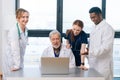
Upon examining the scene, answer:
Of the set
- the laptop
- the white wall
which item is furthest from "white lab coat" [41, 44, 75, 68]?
the white wall

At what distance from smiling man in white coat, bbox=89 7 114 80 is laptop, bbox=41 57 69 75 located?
0.70 metres

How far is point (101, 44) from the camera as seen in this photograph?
3.33 meters

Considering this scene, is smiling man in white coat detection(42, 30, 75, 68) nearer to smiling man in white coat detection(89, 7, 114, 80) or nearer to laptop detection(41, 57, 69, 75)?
smiling man in white coat detection(89, 7, 114, 80)

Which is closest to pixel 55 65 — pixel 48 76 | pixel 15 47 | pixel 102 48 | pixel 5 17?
pixel 48 76

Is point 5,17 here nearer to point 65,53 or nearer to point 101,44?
point 65,53

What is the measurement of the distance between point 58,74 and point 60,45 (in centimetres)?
63

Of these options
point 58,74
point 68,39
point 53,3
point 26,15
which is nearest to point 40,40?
point 53,3

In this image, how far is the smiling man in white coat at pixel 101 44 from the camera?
10.7 ft

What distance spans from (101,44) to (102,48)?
0.39 ft

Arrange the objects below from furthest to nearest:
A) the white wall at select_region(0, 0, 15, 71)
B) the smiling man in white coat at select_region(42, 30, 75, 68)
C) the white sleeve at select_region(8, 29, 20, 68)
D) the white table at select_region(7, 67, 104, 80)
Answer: the white wall at select_region(0, 0, 15, 71) < the smiling man in white coat at select_region(42, 30, 75, 68) < the white sleeve at select_region(8, 29, 20, 68) < the white table at select_region(7, 67, 104, 80)

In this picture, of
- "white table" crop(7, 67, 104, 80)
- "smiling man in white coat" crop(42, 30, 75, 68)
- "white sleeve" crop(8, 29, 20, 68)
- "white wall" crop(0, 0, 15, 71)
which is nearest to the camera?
"white table" crop(7, 67, 104, 80)

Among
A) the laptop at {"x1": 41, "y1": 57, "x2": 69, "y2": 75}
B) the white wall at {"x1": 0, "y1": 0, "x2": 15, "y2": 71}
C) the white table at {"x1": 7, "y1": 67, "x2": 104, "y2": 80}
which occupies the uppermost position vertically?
the white wall at {"x1": 0, "y1": 0, "x2": 15, "y2": 71}

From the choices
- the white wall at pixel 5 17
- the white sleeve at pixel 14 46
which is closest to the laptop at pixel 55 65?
the white sleeve at pixel 14 46

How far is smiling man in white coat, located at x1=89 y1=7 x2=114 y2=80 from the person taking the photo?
3.27 m
